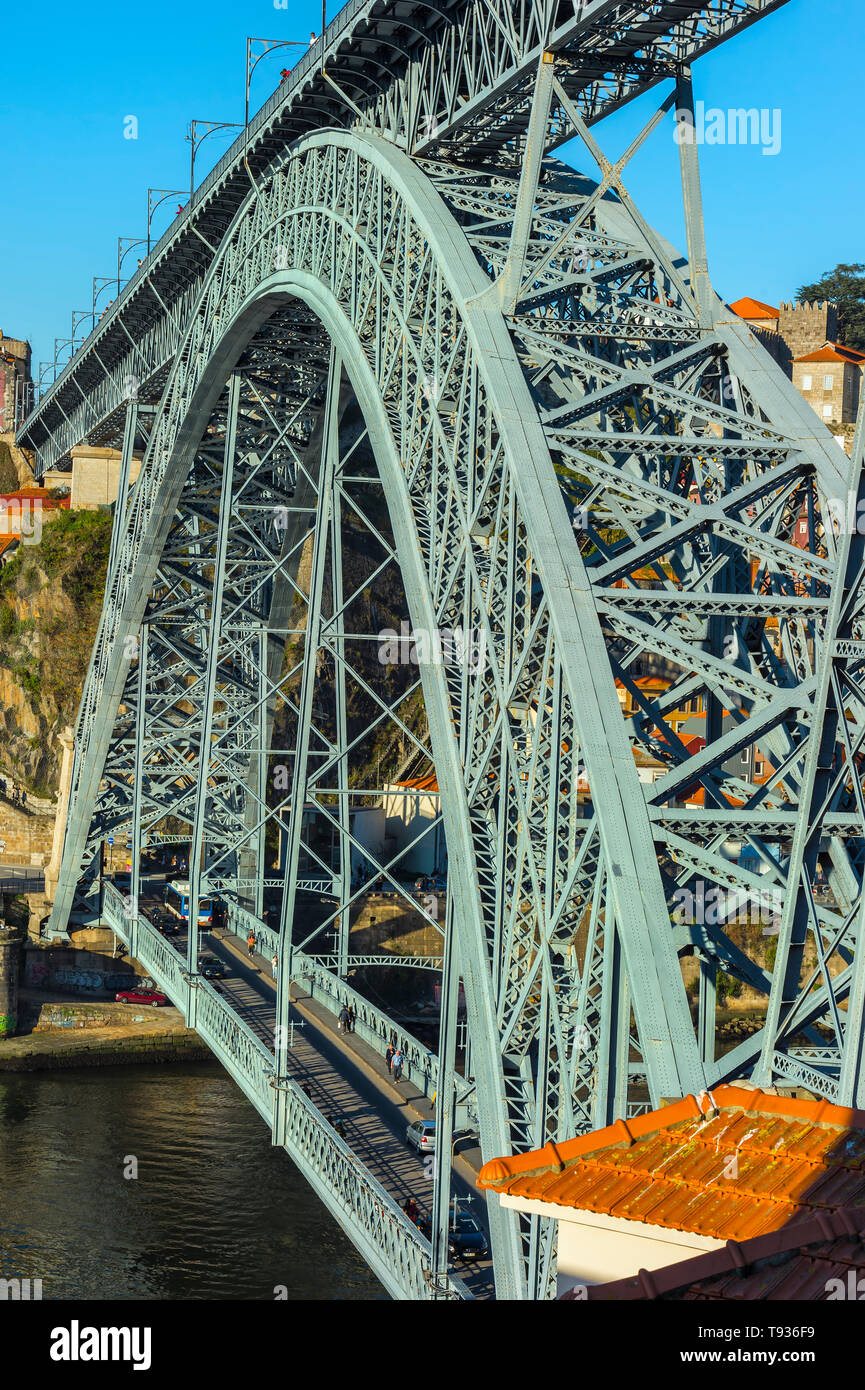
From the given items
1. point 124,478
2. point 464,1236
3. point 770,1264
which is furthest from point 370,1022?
point 770,1264

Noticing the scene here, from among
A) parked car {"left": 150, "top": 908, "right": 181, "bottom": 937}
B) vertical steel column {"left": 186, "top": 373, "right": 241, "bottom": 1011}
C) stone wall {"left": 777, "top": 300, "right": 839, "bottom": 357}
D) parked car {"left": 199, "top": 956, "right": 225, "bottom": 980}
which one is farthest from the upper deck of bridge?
stone wall {"left": 777, "top": 300, "right": 839, "bottom": 357}

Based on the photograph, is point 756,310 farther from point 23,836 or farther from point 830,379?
point 23,836

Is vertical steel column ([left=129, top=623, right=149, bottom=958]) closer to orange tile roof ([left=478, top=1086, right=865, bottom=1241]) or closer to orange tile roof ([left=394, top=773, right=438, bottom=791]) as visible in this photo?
orange tile roof ([left=394, top=773, right=438, bottom=791])

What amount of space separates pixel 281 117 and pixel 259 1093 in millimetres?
18049

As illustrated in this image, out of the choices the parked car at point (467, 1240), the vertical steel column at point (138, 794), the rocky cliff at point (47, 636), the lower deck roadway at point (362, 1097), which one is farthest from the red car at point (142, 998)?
the parked car at point (467, 1240)

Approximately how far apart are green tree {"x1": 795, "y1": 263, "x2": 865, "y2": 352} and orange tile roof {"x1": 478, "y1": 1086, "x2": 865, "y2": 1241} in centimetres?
11523

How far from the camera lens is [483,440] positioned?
18.6 meters

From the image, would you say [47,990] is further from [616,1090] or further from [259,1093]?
[616,1090]

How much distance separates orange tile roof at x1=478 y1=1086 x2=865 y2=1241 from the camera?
372 inches

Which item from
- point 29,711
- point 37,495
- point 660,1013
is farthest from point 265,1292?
point 37,495

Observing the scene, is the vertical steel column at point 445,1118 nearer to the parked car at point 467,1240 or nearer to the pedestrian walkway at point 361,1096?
the pedestrian walkway at point 361,1096

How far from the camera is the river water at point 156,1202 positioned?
33.8m

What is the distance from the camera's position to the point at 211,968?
43844mm

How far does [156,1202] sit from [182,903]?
47.7 ft
